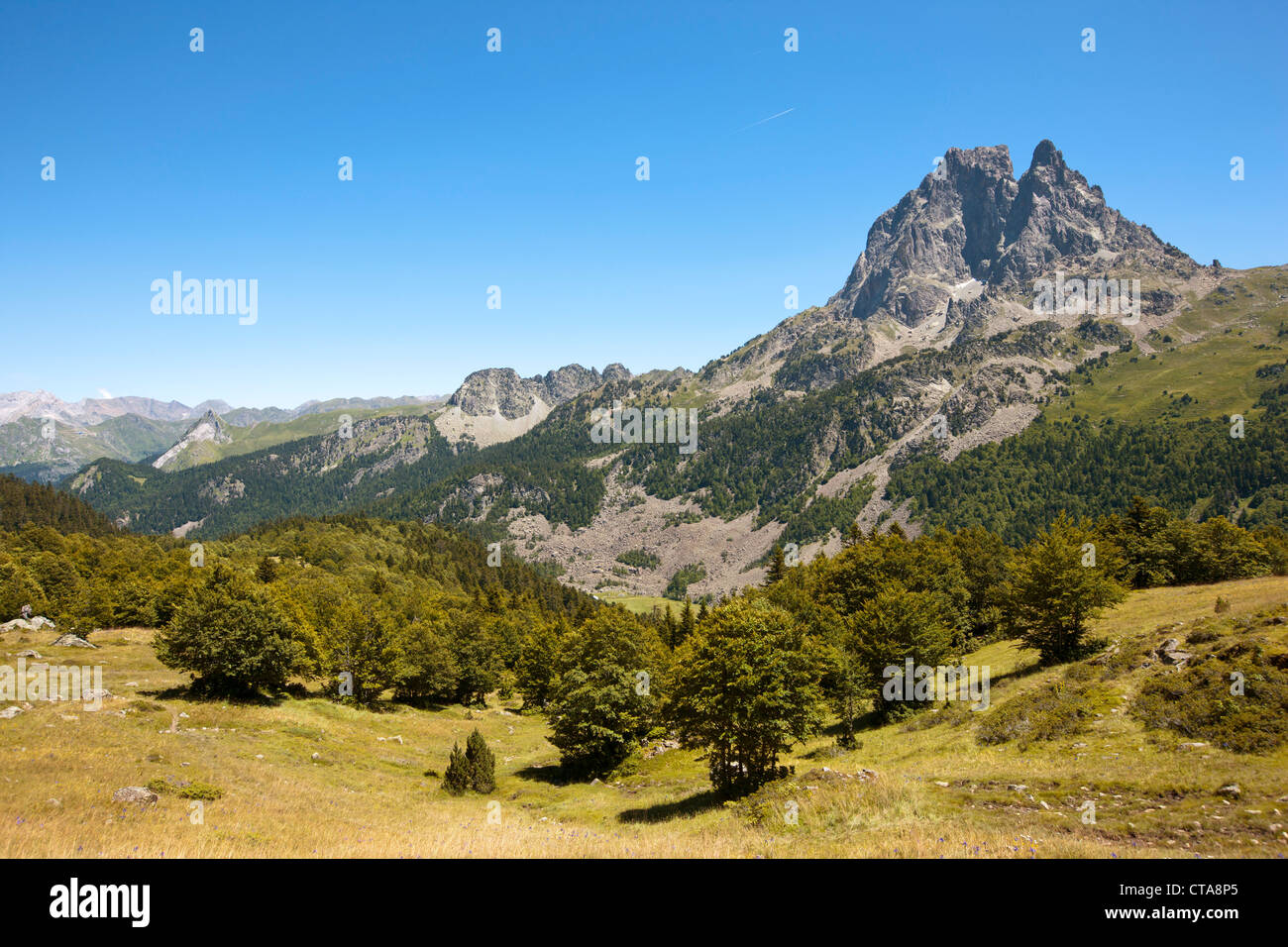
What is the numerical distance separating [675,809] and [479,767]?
15.1 meters

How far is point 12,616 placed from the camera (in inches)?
2926

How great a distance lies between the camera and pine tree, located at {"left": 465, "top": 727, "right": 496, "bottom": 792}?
136 feet

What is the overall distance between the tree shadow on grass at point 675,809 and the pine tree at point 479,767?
11.4 m

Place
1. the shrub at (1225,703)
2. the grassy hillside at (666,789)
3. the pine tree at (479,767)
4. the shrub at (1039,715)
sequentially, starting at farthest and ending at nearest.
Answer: the pine tree at (479,767)
the shrub at (1039,715)
the shrub at (1225,703)
the grassy hillside at (666,789)

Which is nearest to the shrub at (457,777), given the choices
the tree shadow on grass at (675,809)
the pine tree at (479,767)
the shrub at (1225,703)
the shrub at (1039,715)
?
the pine tree at (479,767)

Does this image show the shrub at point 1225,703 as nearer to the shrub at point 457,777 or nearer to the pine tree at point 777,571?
the shrub at point 457,777

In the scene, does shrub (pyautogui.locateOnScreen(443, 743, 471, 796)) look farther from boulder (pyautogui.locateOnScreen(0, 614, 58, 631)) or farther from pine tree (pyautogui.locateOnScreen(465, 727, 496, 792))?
boulder (pyautogui.locateOnScreen(0, 614, 58, 631))

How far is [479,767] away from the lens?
4153 centimetres

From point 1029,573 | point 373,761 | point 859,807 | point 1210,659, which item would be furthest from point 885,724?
point 373,761

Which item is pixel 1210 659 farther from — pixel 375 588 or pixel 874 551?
pixel 375 588

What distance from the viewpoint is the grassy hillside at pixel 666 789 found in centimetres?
1697

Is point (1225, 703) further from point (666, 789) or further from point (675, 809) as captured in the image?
point (666, 789)

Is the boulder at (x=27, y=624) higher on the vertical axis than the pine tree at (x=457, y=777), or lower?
higher

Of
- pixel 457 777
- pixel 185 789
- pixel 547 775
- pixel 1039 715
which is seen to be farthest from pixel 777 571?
pixel 185 789
